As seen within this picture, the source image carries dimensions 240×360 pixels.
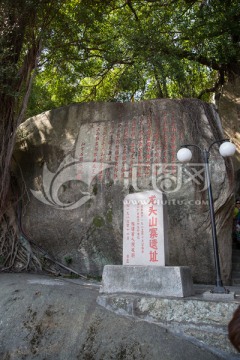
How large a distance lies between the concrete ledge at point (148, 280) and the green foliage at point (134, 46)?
4370 millimetres

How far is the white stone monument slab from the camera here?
4231 millimetres

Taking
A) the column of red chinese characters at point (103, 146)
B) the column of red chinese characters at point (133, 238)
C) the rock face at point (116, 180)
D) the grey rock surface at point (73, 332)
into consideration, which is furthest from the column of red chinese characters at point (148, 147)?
the grey rock surface at point (73, 332)

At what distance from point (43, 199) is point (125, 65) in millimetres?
3683

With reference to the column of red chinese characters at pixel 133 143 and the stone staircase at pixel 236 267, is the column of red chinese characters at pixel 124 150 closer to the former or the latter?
the column of red chinese characters at pixel 133 143

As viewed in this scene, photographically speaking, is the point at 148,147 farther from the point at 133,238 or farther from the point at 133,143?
the point at 133,238

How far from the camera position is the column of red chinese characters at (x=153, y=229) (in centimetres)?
422

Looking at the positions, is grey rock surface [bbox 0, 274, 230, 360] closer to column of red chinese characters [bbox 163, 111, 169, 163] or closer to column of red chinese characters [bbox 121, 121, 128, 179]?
column of red chinese characters [bbox 121, 121, 128, 179]

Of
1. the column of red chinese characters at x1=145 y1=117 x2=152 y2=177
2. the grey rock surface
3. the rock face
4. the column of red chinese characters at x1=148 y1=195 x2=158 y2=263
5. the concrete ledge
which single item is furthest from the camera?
the column of red chinese characters at x1=145 y1=117 x2=152 y2=177

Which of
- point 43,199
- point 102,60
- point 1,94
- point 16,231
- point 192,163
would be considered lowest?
point 16,231

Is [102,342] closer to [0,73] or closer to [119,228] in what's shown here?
[119,228]

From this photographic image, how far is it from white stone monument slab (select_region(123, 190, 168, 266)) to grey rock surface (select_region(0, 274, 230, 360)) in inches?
26.6

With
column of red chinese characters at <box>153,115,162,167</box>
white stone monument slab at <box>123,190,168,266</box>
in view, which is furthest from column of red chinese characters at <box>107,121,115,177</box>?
white stone monument slab at <box>123,190,168,266</box>

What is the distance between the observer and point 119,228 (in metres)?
5.54

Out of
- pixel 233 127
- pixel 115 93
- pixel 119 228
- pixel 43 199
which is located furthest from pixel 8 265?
pixel 233 127
